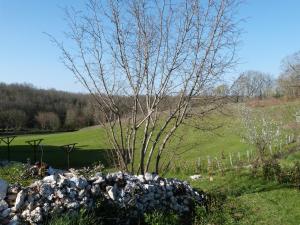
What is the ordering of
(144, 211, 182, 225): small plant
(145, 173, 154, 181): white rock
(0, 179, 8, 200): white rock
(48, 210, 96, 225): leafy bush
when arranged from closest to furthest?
(48, 210, 96, 225): leafy bush → (0, 179, 8, 200): white rock → (144, 211, 182, 225): small plant → (145, 173, 154, 181): white rock

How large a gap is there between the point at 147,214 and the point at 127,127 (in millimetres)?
3102

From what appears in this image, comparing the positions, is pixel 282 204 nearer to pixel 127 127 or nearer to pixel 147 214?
pixel 147 214

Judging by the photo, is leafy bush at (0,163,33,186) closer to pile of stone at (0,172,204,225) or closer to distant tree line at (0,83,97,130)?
pile of stone at (0,172,204,225)

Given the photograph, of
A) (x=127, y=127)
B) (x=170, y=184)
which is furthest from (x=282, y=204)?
(x=127, y=127)

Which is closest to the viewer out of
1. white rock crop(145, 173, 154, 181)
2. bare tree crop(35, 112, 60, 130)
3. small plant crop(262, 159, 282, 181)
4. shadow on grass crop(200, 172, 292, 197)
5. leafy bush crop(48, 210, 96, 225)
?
leafy bush crop(48, 210, 96, 225)

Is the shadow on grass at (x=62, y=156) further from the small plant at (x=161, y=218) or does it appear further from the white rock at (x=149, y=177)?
the small plant at (x=161, y=218)

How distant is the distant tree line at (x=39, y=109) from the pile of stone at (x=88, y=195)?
5670 cm

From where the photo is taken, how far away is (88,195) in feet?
22.7

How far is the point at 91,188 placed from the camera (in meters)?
7.08

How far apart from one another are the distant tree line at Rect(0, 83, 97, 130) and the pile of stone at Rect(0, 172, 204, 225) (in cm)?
5670

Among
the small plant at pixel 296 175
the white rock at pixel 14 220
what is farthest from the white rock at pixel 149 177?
the small plant at pixel 296 175

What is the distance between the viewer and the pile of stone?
631 cm

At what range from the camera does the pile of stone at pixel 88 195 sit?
6312mm

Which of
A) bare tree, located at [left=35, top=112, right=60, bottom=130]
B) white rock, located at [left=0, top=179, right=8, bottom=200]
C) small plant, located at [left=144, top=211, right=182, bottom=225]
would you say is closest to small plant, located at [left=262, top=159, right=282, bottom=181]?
small plant, located at [left=144, top=211, right=182, bottom=225]
